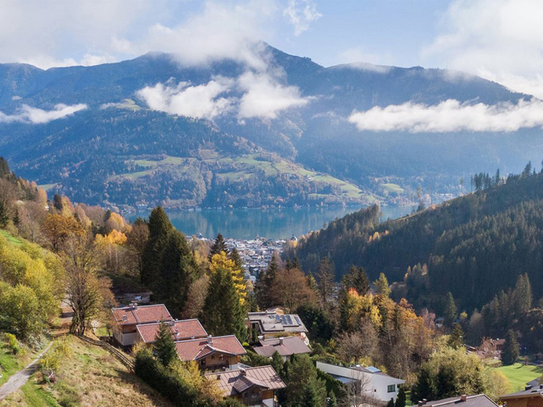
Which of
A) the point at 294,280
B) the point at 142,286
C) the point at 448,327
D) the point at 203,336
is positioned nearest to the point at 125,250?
the point at 142,286

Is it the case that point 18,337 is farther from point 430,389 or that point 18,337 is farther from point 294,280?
point 294,280

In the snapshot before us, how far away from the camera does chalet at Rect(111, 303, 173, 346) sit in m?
38.4

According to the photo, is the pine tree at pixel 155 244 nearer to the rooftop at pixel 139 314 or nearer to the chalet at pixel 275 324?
the rooftop at pixel 139 314

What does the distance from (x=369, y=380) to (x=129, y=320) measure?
19240mm

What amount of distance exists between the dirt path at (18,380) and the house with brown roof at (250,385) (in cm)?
1031

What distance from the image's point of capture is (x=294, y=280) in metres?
66.3

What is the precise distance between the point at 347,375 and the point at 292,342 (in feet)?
22.3

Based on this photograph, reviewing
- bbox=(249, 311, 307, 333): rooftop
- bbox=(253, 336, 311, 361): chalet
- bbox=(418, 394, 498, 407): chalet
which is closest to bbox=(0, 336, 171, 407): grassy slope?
bbox=(418, 394, 498, 407): chalet

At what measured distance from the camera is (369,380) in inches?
1646

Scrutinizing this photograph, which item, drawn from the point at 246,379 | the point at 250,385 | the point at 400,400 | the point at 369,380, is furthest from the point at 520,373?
the point at 250,385

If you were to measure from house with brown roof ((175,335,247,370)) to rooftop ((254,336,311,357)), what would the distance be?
6.89 metres

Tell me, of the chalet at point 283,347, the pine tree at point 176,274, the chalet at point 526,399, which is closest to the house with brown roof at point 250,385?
the chalet at point 283,347

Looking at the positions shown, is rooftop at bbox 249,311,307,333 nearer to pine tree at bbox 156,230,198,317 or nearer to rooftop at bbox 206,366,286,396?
pine tree at bbox 156,230,198,317

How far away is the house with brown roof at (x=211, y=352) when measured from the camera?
36062 mm
